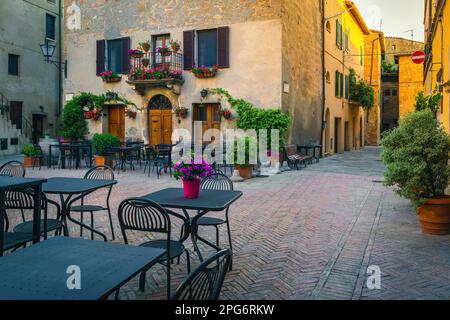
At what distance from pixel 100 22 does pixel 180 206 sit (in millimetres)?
15399

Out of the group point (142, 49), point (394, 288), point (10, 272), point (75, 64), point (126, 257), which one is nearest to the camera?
point (10, 272)

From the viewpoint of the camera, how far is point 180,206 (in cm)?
403

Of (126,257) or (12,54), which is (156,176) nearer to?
(126,257)

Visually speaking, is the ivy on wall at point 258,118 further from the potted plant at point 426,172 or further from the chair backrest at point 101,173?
the chair backrest at point 101,173

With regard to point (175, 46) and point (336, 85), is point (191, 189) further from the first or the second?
point (336, 85)

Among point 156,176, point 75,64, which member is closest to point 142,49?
point 75,64

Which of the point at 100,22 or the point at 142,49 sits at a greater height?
the point at 100,22

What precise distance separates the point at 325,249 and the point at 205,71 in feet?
37.2

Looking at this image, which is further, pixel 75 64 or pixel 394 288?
pixel 75 64

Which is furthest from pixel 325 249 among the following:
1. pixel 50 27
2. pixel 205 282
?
pixel 50 27

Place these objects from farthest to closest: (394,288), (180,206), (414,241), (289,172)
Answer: (289,172), (414,241), (180,206), (394,288)

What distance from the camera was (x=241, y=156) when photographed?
11.8 meters

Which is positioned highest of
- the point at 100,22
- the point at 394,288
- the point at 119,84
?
the point at 100,22
